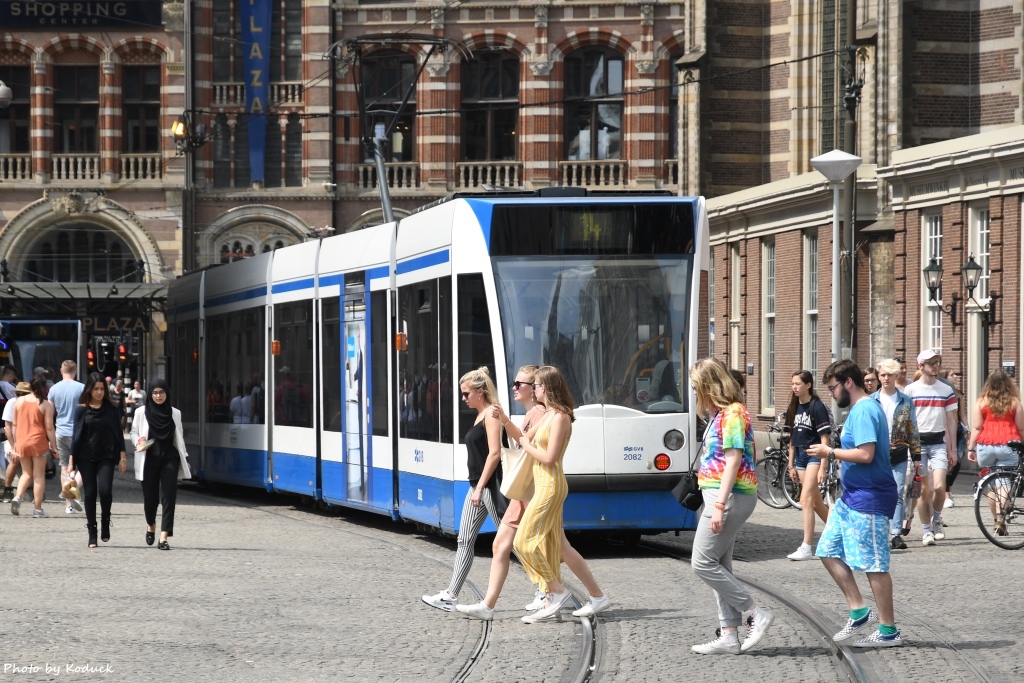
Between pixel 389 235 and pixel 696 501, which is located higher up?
pixel 389 235

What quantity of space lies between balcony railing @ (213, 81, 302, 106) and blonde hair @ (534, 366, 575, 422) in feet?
126

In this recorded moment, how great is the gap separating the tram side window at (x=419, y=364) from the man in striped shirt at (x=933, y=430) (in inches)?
164

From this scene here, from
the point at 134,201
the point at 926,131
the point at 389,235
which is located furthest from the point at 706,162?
the point at 389,235

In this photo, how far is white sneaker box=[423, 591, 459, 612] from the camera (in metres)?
10.5

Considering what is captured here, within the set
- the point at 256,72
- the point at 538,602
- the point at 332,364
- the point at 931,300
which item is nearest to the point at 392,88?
the point at 256,72

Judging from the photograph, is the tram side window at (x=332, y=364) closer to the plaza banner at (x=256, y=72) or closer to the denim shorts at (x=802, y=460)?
the denim shorts at (x=802, y=460)

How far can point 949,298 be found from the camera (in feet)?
87.9

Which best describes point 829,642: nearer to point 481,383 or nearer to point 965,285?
point 481,383

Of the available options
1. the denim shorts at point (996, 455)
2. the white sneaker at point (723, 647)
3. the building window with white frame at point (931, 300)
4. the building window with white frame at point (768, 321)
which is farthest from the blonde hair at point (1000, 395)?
the building window with white frame at point (768, 321)

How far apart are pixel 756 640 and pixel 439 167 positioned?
39177mm

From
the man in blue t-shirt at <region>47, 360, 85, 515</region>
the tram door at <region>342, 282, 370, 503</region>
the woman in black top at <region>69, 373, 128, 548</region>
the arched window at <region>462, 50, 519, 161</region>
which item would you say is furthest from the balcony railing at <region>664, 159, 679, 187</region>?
the woman in black top at <region>69, 373, 128, 548</region>

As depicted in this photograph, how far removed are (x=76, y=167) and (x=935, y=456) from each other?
3616 centimetres

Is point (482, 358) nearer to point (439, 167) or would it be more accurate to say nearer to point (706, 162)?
point (706, 162)

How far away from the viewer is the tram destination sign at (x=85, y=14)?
4678 centimetres
